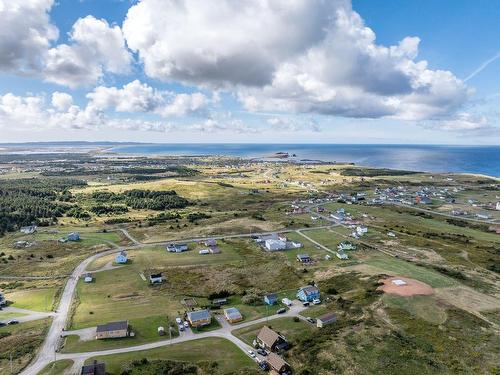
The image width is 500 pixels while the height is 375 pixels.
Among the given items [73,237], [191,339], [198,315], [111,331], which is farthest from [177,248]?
[191,339]

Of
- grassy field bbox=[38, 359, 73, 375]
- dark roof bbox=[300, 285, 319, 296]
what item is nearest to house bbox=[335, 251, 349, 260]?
dark roof bbox=[300, 285, 319, 296]

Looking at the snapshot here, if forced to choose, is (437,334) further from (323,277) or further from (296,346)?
(323,277)

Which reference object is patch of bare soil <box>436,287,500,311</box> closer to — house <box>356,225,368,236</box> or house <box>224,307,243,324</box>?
house <box>224,307,243,324</box>

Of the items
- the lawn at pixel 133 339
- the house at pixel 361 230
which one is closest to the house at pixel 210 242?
the lawn at pixel 133 339

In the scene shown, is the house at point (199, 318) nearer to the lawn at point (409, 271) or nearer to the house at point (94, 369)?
the house at point (94, 369)

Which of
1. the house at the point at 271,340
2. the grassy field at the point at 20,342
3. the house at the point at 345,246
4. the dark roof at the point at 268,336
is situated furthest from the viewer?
the house at the point at 345,246

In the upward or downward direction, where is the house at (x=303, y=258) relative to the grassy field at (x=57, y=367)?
downward
